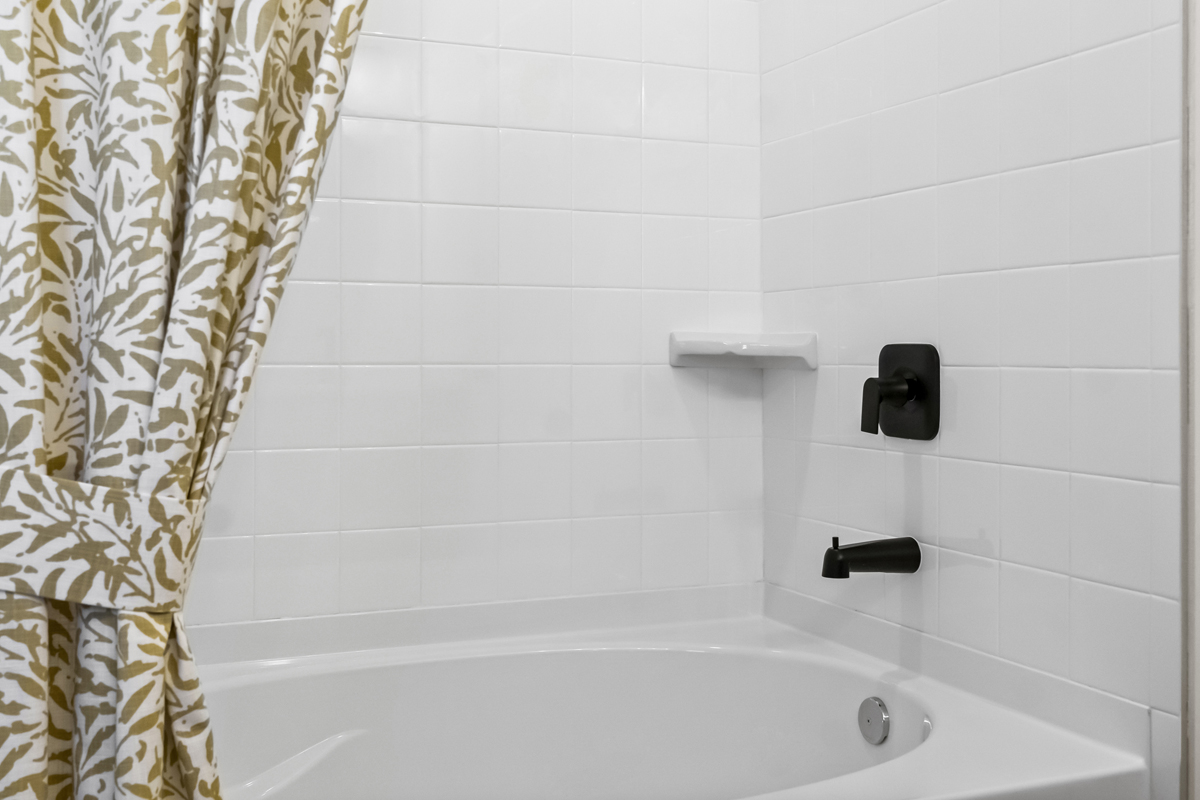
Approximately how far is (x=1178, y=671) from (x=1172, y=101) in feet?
2.22

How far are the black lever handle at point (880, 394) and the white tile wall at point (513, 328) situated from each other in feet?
1.44

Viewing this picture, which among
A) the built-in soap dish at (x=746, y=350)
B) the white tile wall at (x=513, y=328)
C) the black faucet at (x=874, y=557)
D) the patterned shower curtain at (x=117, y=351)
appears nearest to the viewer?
the patterned shower curtain at (x=117, y=351)

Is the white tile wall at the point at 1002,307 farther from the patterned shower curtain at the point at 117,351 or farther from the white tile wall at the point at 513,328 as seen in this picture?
the patterned shower curtain at the point at 117,351

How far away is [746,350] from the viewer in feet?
5.89

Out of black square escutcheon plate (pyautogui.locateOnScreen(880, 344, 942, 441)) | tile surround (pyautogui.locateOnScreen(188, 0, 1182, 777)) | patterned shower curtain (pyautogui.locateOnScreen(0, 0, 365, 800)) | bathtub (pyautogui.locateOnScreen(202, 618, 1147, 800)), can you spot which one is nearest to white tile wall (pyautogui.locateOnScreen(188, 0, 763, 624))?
tile surround (pyautogui.locateOnScreen(188, 0, 1182, 777))

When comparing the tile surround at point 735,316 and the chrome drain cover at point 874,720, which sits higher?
the tile surround at point 735,316

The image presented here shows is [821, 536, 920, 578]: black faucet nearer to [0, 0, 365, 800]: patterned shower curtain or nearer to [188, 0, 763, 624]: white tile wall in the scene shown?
[188, 0, 763, 624]: white tile wall

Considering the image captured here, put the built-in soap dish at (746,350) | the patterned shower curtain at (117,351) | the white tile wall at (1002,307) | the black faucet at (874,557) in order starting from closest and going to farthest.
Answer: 1. the patterned shower curtain at (117,351)
2. the white tile wall at (1002,307)
3. the black faucet at (874,557)
4. the built-in soap dish at (746,350)

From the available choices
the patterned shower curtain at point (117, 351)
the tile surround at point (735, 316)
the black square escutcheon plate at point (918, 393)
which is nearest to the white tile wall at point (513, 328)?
the tile surround at point (735, 316)

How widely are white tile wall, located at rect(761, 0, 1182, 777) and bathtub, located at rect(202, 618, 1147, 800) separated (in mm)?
176

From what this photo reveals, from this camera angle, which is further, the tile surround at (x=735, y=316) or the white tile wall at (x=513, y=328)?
the white tile wall at (x=513, y=328)

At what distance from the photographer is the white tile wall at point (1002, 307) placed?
1187 mm

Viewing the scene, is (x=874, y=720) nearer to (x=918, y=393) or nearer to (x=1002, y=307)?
(x=918, y=393)

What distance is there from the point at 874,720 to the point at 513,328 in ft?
2.96
